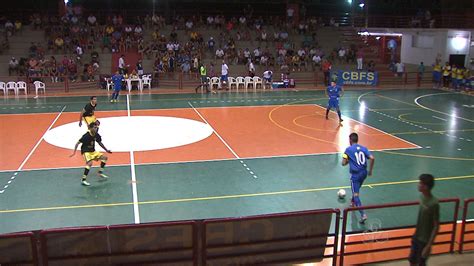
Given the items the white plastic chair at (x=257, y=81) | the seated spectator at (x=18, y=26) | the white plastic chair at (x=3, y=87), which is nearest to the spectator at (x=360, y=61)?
the white plastic chair at (x=257, y=81)

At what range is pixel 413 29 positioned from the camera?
40312mm

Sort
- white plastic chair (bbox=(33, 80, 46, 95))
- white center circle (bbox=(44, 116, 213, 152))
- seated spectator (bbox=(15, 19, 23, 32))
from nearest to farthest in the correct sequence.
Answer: white center circle (bbox=(44, 116, 213, 152)) → white plastic chair (bbox=(33, 80, 46, 95)) → seated spectator (bbox=(15, 19, 23, 32))

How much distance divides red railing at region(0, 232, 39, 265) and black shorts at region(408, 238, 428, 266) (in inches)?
201

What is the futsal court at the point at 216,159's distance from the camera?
1098cm

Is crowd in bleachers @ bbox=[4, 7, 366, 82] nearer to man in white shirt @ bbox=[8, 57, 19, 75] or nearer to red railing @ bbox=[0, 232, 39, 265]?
man in white shirt @ bbox=[8, 57, 19, 75]

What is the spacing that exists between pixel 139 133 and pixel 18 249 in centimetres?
1203

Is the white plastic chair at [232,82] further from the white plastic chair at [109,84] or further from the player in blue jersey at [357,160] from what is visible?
the player in blue jersey at [357,160]

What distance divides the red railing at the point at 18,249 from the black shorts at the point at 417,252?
510 cm

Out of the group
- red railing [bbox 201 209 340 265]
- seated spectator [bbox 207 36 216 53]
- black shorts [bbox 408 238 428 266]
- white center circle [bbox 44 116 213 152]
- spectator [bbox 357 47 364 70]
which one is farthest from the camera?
spectator [bbox 357 47 364 70]

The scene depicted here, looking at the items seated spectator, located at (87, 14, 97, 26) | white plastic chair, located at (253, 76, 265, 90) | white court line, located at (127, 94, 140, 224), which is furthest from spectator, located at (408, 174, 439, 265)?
seated spectator, located at (87, 14, 97, 26)

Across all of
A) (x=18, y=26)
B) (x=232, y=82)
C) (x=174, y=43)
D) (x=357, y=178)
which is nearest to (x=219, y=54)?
(x=174, y=43)

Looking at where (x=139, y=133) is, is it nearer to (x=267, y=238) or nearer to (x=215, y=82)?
(x=267, y=238)

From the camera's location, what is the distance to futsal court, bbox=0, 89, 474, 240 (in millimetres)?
10977

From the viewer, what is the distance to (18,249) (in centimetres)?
621
